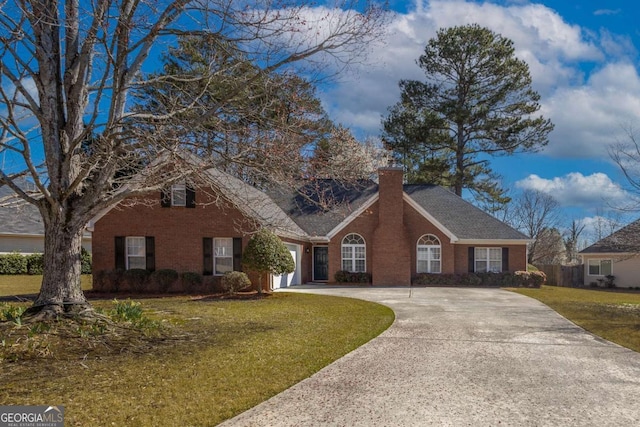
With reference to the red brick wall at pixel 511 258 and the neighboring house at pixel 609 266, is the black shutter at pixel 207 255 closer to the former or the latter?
the red brick wall at pixel 511 258

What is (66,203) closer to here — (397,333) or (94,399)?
(94,399)

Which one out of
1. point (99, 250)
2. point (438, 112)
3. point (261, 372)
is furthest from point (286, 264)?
point (438, 112)

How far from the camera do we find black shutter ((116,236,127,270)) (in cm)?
2027

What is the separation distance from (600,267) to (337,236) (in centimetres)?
1795

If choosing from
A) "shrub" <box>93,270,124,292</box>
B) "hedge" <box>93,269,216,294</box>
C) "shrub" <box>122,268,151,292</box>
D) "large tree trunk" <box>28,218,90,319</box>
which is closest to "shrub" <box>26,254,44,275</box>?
"hedge" <box>93,269,216,294</box>

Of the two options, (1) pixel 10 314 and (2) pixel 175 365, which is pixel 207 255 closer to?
(1) pixel 10 314

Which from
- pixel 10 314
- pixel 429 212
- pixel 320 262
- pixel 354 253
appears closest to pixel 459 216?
pixel 429 212

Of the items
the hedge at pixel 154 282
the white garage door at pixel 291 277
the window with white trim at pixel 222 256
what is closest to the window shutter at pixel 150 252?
the hedge at pixel 154 282

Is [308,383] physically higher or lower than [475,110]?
lower

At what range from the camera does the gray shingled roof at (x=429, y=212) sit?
25.1 m

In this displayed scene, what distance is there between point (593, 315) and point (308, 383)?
34.1 feet

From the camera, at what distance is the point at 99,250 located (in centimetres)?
2039

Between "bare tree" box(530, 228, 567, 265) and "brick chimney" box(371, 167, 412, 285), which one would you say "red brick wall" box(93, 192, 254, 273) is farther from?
"bare tree" box(530, 228, 567, 265)

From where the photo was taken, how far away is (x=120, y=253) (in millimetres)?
20328
